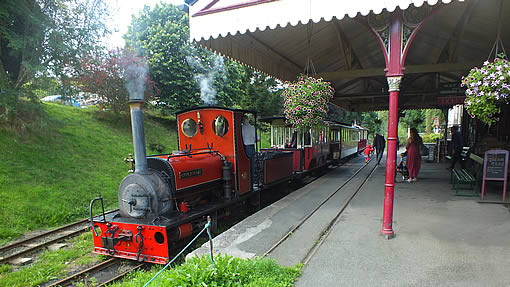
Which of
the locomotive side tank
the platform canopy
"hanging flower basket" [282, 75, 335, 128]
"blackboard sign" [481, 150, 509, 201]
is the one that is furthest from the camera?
"blackboard sign" [481, 150, 509, 201]

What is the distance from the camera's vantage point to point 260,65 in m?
7.90

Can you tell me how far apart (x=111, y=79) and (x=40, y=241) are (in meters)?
10.2

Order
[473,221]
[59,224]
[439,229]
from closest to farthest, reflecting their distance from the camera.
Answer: [439,229]
[473,221]
[59,224]

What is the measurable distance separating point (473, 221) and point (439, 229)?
0.84 metres

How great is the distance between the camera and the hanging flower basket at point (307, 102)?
5438 millimetres

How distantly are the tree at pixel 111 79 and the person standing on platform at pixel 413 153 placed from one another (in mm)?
11228

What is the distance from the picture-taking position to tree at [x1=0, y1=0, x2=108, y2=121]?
7892 millimetres

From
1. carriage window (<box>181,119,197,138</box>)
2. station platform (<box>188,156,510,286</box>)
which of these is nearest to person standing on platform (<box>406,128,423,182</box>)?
station platform (<box>188,156,510,286</box>)

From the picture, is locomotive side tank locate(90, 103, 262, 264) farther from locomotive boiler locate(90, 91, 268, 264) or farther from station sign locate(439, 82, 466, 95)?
station sign locate(439, 82, 466, 95)

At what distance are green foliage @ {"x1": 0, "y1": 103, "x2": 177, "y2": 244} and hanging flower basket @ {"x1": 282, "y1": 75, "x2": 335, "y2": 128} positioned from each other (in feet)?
20.1

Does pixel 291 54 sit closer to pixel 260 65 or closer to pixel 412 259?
pixel 260 65

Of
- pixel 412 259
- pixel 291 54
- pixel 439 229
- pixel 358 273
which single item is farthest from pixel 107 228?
pixel 291 54

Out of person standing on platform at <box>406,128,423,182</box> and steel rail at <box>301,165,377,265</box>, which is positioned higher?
person standing on platform at <box>406,128,423,182</box>

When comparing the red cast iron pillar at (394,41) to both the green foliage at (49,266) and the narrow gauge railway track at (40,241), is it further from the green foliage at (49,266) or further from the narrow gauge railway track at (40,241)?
the narrow gauge railway track at (40,241)
